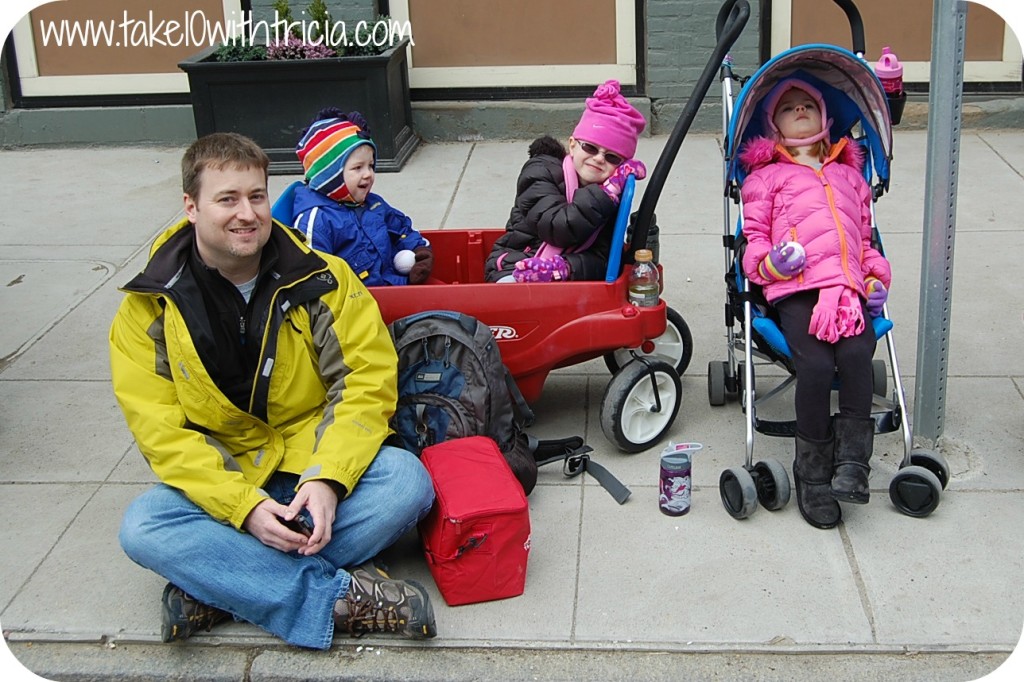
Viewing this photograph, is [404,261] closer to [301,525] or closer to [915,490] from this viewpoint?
[301,525]

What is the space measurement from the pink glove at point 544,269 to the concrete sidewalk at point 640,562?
610 millimetres

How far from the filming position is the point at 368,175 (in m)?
4.50

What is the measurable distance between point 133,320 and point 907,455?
2.54 metres

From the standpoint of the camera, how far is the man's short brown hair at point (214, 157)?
12.0ft

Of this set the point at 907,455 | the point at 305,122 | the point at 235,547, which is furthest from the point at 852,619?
the point at 305,122

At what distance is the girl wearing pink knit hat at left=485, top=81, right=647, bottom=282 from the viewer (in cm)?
444


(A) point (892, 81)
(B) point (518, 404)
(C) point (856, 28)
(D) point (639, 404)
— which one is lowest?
(D) point (639, 404)

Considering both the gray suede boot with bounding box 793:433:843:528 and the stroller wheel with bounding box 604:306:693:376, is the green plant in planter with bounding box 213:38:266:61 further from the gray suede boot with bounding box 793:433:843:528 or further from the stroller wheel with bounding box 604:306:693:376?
the gray suede boot with bounding box 793:433:843:528

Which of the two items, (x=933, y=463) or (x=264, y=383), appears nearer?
(x=264, y=383)

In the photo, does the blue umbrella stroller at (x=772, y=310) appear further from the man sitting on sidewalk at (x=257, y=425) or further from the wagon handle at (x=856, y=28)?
the man sitting on sidewalk at (x=257, y=425)

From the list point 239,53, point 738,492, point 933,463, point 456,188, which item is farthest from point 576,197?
point 239,53

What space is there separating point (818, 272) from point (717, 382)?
2.69ft

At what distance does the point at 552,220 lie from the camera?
4.48 meters

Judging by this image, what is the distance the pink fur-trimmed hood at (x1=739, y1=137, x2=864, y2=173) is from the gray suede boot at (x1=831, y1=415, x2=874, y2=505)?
3.31 feet
